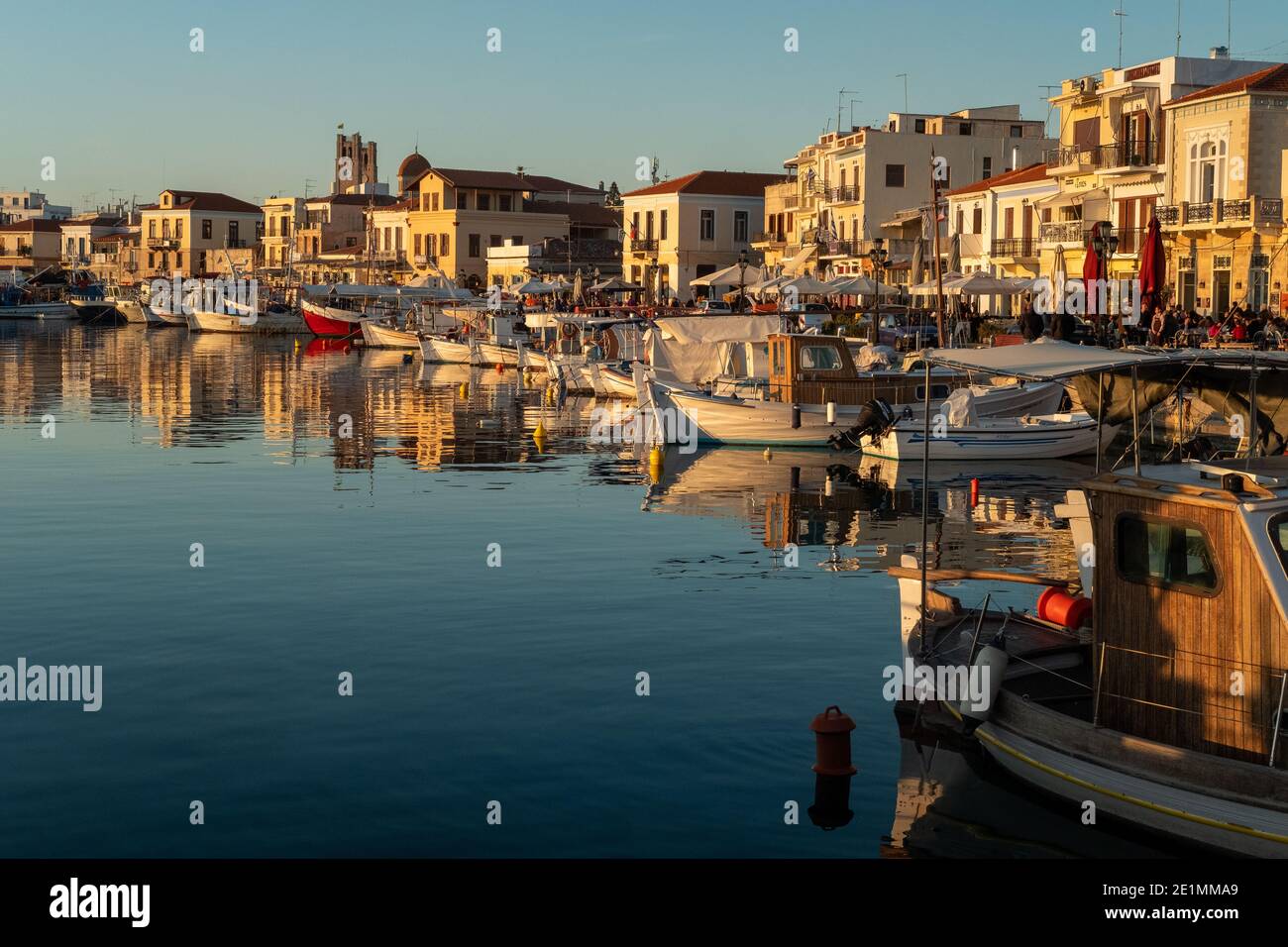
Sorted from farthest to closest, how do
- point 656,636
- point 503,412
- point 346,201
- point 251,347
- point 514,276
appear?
point 346,201, point 514,276, point 251,347, point 503,412, point 656,636

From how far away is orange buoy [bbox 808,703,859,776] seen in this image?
44.5 ft

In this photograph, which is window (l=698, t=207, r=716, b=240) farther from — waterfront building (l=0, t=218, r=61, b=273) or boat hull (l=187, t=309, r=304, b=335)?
waterfront building (l=0, t=218, r=61, b=273)

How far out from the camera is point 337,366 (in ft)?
242

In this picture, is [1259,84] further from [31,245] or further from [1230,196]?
[31,245]

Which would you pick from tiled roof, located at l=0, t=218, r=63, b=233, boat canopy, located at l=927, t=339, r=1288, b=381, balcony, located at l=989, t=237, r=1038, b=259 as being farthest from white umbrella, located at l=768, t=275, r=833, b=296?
tiled roof, located at l=0, t=218, r=63, b=233

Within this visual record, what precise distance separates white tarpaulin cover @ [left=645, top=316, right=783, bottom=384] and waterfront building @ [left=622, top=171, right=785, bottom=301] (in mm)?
49744

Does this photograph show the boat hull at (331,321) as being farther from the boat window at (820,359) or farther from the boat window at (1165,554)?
the boat window at (1165,554)

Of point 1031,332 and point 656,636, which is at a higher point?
point 1031,332

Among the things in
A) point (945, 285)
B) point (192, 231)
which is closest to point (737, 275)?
point (945, 285)

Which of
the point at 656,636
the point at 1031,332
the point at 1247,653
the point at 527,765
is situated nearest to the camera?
the point at 1247,653
